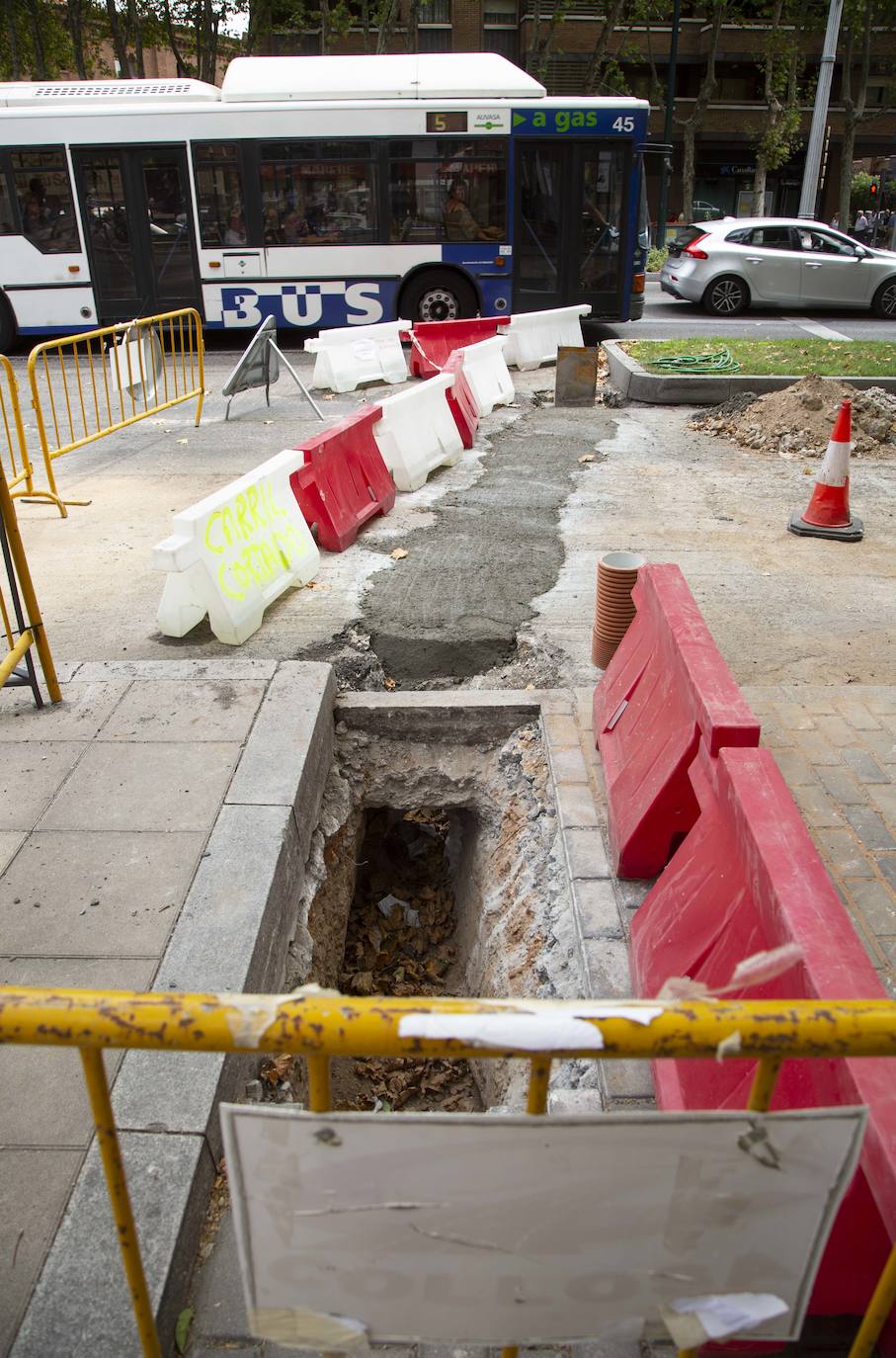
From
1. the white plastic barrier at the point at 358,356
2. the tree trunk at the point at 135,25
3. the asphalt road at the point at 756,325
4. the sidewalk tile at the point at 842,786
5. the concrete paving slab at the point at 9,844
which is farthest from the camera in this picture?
the tree trunk at the point at 135,25

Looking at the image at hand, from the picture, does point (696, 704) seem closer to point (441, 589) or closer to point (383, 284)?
point (441, 589)

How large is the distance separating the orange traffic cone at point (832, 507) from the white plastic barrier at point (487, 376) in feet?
15.4

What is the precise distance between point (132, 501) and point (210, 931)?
19.9ft

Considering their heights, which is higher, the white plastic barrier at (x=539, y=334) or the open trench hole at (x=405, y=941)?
the white plastic barrier at (x=539, y=334)

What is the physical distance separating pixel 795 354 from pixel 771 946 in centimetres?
1280

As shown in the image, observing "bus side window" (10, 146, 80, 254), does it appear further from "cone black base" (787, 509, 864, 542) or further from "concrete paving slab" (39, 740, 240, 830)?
"concrete paving slab" (39, 740, 240, 830)

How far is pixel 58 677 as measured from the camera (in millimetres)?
5242

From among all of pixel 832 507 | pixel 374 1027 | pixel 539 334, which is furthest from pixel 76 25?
pixel 374 1027

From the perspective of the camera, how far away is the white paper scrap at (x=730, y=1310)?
5.74ft

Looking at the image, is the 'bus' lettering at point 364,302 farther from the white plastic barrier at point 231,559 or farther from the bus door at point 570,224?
the white plastic barrier at point 231,559

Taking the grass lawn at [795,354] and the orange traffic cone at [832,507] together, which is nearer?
the orange traffic cone at [832,507]

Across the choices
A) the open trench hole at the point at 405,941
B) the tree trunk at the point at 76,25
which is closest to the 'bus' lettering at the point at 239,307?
the open trench hole at the point at 405,941

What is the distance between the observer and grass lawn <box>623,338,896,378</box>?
12195 mm

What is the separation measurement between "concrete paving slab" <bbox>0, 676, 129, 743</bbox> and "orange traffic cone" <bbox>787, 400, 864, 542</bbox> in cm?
518
